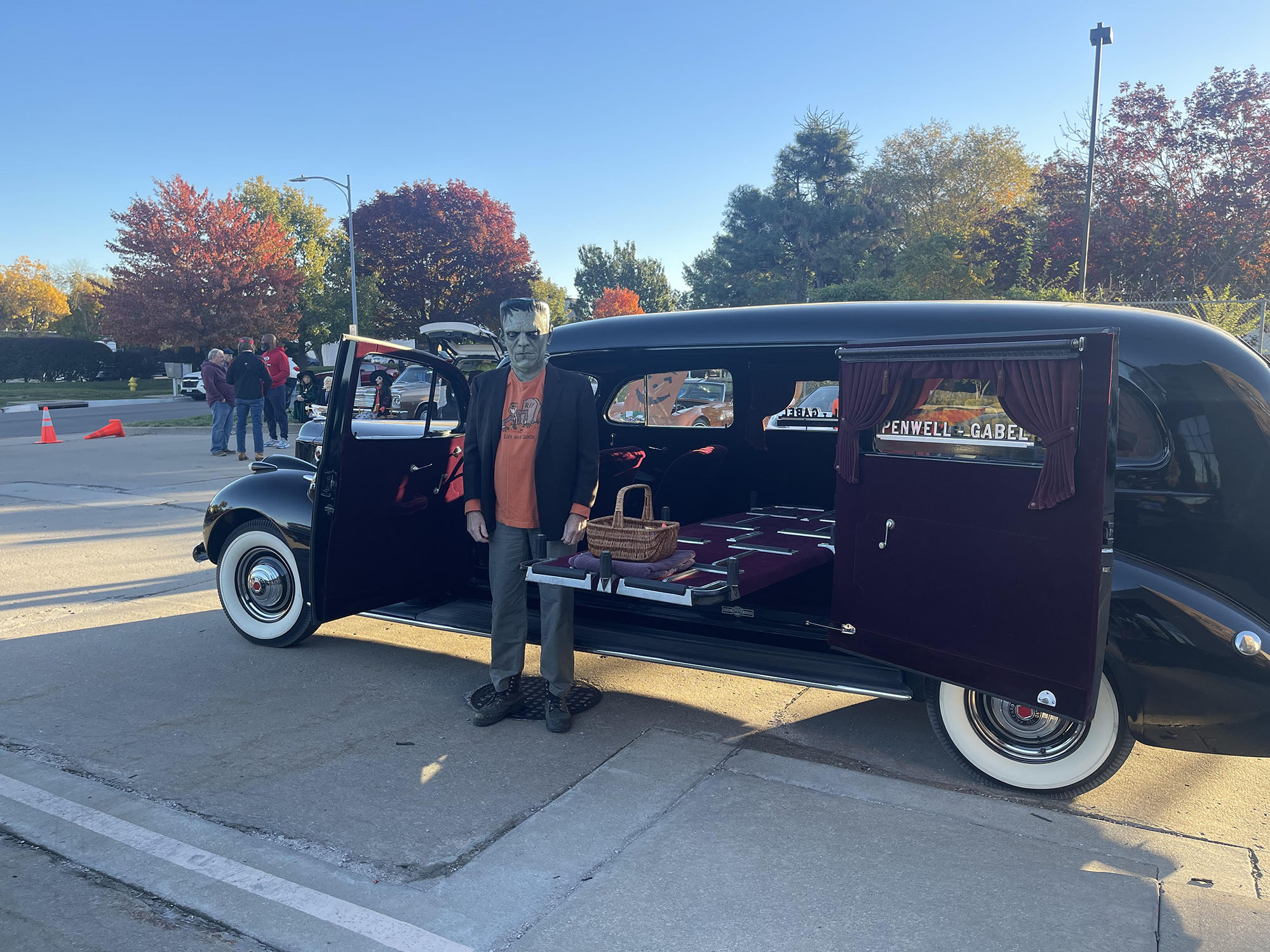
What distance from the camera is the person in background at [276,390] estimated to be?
15453 millimetres

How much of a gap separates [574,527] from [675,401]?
74.9 inches

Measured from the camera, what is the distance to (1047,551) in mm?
2979

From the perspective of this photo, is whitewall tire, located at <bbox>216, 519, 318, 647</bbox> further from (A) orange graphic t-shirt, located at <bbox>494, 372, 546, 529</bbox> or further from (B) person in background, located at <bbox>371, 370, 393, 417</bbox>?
(A) orange graphic t-shirt, located at <bbox>494, 372, 546, 529</bbox>

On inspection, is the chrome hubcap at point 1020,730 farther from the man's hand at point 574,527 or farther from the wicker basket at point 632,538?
the man's hand at point 574,527

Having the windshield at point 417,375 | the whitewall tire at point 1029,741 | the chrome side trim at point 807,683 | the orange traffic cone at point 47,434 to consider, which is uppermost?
the windshield at point 417,375

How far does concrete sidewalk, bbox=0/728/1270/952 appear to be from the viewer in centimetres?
262

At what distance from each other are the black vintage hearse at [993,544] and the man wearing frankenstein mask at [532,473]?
23 cm

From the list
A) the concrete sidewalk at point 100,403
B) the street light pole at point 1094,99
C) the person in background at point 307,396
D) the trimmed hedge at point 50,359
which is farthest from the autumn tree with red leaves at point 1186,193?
the trimmed hedge at point 50,359

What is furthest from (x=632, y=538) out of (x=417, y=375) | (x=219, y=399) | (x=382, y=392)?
(x=219, y=399)

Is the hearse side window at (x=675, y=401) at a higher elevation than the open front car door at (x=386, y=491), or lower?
higher

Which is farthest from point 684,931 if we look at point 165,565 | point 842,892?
point 165,565

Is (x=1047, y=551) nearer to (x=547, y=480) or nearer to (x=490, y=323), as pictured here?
(x=547, y=480)

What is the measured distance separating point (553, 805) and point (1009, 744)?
5.90ft

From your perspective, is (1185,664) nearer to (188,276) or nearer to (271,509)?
(271,509)
